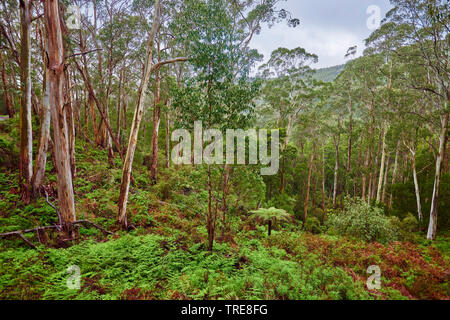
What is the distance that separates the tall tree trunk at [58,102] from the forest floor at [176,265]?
1.14 metres

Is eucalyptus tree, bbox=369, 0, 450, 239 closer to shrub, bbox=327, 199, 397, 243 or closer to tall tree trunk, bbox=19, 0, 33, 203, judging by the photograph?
shrub, bbox=327, 199, 397, 243

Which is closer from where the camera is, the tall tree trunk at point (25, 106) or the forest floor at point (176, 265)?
the forest floor at point (176, 265)

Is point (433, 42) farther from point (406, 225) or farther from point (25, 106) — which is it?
point (25, 106)

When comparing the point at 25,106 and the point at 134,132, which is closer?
the point at 25,106

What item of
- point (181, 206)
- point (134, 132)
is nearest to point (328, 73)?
point (181, 206)

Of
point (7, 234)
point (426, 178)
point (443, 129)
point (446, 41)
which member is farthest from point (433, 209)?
point (7, 234)

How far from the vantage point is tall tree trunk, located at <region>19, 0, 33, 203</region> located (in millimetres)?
6652

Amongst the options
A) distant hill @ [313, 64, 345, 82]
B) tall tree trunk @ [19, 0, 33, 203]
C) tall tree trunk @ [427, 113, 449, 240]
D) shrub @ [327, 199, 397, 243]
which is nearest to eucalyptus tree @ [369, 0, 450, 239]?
tall tree trunk @ [427, 113, 449, 240]

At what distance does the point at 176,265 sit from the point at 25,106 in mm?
7446

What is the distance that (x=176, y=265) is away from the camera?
192 inches

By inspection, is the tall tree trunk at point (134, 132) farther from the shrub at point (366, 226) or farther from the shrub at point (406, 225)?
the shrub at point (406, 225)

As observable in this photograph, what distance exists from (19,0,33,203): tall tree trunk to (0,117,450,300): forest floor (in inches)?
24.2

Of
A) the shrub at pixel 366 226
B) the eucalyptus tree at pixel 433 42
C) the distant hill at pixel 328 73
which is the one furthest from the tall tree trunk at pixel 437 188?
the distant hill at pixel 328 73

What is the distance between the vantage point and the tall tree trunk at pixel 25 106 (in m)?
6.65
